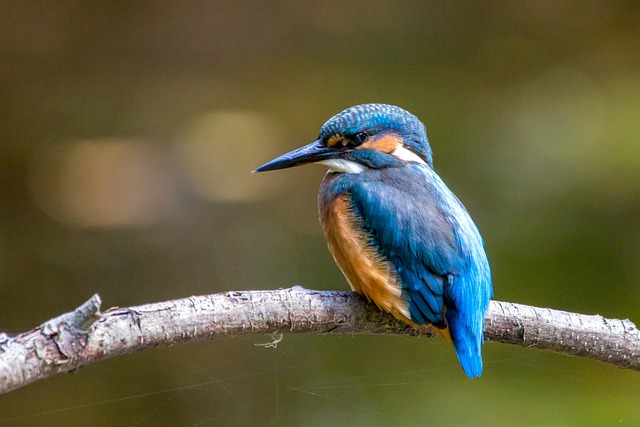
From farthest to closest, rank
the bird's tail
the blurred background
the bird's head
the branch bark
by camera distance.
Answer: the blurred background
the bird's head
the bird's tail
the branch bark

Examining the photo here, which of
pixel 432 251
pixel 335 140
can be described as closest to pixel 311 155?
pixel 335 140

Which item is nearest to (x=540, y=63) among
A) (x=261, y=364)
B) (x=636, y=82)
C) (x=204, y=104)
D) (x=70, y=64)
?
(x=636, y=82)

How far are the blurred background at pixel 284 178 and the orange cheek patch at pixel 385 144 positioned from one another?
3.44ft

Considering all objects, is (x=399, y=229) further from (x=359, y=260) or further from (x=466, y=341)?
(x=466, y=341)

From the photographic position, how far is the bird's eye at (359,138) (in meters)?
1.92

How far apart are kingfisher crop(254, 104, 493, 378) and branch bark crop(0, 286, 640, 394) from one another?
8 centimetres

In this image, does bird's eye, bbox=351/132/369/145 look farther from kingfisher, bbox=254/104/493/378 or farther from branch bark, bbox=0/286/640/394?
branch bark, bbox=0/286/640/394

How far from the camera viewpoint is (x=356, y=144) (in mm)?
1928

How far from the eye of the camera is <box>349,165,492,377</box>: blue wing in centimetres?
163

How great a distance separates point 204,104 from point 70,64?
60 centimetres

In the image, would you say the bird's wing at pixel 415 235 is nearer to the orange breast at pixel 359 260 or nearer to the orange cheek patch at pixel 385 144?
the orange breast at pixel 359 260

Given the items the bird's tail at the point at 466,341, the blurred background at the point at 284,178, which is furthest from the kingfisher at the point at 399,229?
the blurred background at the point at 284,178

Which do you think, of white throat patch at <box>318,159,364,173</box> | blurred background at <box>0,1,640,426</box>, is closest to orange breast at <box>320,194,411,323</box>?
white throat patch at <box>318,159,364,173</box>

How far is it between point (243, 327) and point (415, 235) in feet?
1.65
